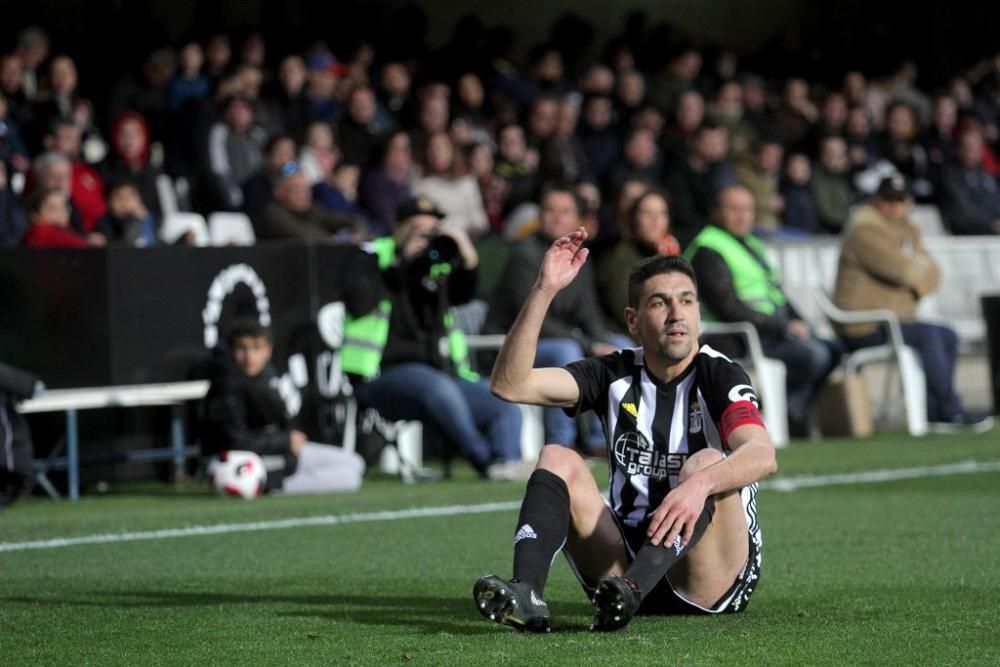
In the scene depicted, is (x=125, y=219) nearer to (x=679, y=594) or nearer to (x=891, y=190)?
(x=891, y=190)

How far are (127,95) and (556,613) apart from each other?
1064 cm

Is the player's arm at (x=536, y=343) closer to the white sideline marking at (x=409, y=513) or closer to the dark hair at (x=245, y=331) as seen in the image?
the white sideline marking at (x=409, y=513)

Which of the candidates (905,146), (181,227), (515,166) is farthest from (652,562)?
(905,146)

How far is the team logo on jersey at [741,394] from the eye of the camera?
595 centimetres

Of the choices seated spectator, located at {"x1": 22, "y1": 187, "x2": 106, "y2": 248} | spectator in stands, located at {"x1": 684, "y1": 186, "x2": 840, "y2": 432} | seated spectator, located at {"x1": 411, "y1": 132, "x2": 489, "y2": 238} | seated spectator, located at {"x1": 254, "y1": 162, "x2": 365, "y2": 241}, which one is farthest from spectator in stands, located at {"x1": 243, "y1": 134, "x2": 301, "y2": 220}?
spectator in stands, located at {"x1": 684, "y1": 186, "x2": 840, "y2": 432}

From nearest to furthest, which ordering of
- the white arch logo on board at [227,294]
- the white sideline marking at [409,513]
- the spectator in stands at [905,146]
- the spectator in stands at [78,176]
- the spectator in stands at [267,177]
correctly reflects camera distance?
the white sideline marking at [409,513] < the white arch logo on board at [227,294] < the spectator in stands at [78,176] < the spectator in stands at [267,177] < the spectator in stands at [905,146]

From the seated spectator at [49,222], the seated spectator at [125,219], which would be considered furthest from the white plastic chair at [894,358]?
the seated spectator at [49,222]

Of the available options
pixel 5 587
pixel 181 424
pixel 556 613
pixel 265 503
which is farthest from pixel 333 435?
pixel 556 613

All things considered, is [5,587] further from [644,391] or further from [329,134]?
[329,134]

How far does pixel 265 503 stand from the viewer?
36.1ft

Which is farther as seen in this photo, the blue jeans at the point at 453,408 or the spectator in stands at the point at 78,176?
the spectator in stands at the point at 78,176

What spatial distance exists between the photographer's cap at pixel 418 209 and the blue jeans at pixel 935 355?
481 cm

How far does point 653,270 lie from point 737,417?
0.50 metres

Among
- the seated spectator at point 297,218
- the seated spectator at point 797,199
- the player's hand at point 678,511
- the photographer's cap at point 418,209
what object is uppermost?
the seated spectator at point 797,199
